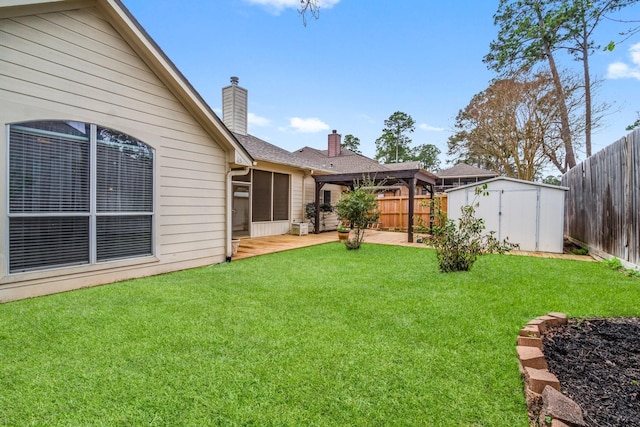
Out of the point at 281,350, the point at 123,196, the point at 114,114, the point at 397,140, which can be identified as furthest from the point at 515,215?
the point at 397,140

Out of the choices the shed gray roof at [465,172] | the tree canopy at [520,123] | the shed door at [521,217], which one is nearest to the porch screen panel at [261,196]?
the shed door at [521,217]

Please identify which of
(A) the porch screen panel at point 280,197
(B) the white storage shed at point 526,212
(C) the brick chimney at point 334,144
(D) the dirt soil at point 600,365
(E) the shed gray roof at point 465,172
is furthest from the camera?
(E) the shed gray roof at point 465,172

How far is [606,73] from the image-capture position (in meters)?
12.1

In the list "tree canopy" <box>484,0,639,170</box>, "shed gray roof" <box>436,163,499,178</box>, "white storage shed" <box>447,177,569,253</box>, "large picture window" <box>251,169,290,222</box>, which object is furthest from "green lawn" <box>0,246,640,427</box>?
"shed gray roof" <box>436,163,499,178</box>

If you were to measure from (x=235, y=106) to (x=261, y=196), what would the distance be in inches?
157

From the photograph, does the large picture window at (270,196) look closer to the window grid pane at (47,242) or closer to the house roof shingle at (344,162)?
the window grid pane at (47,242)

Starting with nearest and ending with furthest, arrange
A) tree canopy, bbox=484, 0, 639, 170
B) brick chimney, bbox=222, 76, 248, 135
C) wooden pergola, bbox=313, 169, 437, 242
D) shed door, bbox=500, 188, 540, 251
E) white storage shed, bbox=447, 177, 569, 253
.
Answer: white storage shed, bbox=447, 177, 569, 253 → shed door, bbox=500, 188, 540, 251 → wooden pergola, bbox=313, 169, 437, 242 → brick chimney, bbox=222, 76, 248, 135 → tree canopy, bbox=484, 0, 639, 170

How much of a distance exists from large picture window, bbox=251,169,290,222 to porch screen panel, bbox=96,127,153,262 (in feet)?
16.9

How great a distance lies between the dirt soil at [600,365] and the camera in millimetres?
1779

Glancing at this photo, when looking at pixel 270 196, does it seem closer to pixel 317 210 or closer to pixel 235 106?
pixel 317 210

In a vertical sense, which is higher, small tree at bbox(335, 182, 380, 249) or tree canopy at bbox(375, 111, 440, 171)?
tree canopy at bbox(375, 111, 440, 171)

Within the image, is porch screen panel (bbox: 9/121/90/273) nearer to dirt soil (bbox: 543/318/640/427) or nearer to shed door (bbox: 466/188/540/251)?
dirt soil (bbox: 543/318/640/427)

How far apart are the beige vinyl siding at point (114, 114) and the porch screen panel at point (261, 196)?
3839mm

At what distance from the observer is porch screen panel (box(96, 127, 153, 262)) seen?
4621mm
